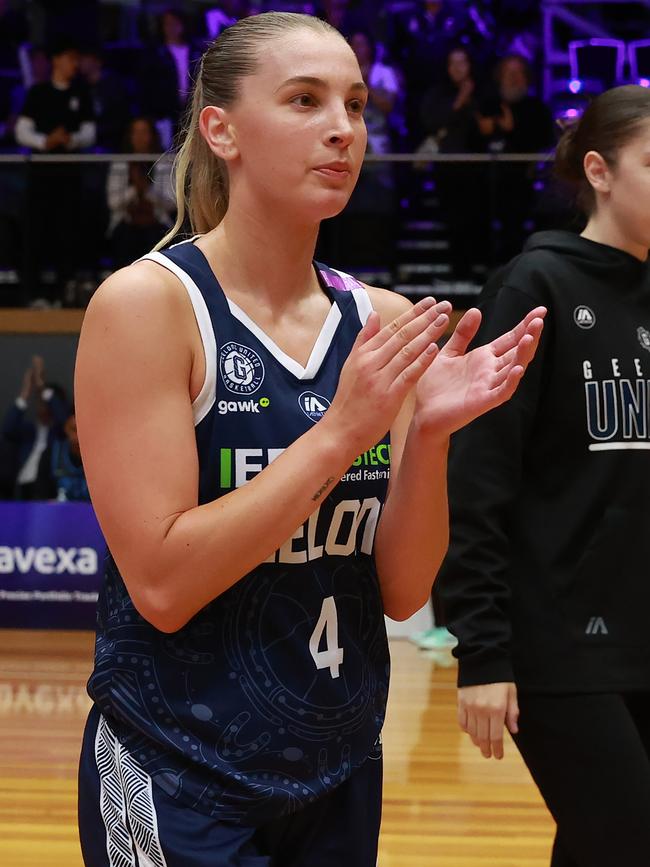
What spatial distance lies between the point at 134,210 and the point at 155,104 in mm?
1458

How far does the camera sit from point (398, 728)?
228 inches

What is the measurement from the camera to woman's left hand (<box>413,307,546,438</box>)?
1596 millimetres

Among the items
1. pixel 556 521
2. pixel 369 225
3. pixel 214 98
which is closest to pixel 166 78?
pixel 369 225

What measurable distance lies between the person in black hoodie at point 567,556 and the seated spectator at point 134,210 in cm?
744

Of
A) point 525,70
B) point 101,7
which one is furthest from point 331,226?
point 101,7

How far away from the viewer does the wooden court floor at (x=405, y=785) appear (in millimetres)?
4156

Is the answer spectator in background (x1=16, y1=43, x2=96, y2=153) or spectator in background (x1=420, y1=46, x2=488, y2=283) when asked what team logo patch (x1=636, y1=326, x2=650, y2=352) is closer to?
spectator in background (x1=420, y1=46, x2=488, y2=283)

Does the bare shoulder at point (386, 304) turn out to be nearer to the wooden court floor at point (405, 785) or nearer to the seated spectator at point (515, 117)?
the wooden court floor at point (405, 785)

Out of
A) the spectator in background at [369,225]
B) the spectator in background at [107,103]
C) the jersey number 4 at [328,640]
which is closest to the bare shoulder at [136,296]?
the jersey number 4 at [328,640]

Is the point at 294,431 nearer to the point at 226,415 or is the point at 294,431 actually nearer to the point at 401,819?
the point at 226,415

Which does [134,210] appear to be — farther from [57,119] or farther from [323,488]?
[323,488]

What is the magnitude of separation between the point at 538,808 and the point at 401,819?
0.55 meters

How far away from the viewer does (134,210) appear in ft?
31.7

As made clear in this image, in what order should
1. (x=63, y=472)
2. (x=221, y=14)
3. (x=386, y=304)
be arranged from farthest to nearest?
(x=221, y=14), (x=63, y=472), (x=386, y=304)
